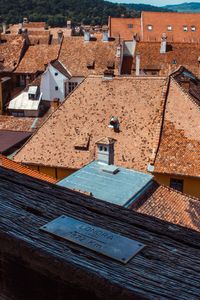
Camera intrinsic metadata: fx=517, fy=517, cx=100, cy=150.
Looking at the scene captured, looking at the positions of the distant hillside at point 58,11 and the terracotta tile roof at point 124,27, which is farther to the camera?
the distant hillside at point 58,11

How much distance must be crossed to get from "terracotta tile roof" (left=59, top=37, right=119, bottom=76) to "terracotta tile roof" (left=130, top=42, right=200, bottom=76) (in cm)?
200

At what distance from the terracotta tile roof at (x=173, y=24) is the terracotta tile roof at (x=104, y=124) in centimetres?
4933

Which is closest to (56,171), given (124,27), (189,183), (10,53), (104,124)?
(104,124)

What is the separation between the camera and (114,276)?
7.84 feet

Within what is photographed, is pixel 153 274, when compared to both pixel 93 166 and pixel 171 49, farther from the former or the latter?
pixel 171 49

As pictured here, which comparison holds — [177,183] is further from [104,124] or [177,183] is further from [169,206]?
[169,206]

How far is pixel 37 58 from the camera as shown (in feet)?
164

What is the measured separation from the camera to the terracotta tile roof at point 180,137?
72.6 feet

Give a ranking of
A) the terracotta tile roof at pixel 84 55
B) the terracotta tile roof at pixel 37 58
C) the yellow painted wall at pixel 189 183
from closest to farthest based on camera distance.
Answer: the yellow painted wall at pixel 189 183
the terracotta tile roof at pixel 84 55
the terracotta tile roof at pixel 37 58

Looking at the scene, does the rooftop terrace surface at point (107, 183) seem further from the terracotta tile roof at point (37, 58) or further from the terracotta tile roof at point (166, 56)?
the terracotta tile roof at point (37, 58)

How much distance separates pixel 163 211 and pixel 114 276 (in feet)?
48.1

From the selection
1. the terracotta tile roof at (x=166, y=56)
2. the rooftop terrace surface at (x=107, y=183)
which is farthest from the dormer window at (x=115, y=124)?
the terracotta tile roof at (x=166, y=56)

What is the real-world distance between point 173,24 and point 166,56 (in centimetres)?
3096

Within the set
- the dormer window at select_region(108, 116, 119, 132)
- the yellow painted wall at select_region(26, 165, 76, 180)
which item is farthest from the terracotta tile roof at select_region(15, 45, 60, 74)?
the yellow painted wall at select_region(26, 165, 76, 180)
